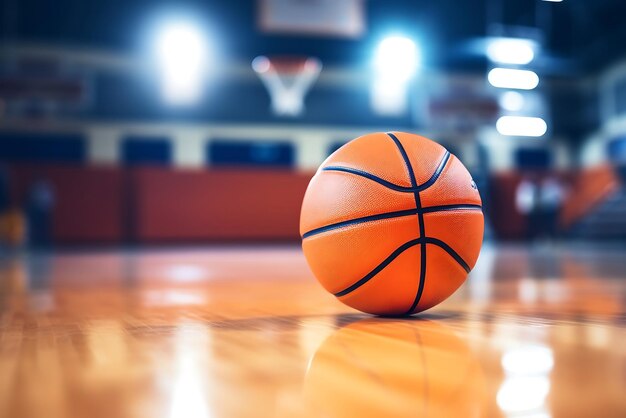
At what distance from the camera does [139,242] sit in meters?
10.5

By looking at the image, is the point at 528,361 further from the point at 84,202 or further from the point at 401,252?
the point at 84,202

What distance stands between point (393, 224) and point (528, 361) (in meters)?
0.53

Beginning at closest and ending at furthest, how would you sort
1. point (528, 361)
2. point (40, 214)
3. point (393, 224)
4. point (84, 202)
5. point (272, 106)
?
point (528, 361) < point (393, 224) < point (40, 214) < point (84, 202) < point (272, 106)

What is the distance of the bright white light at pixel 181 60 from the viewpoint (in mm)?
10828

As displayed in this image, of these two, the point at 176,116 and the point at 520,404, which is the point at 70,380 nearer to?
the point at 520,404

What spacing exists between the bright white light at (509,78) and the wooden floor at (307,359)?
40.3ft

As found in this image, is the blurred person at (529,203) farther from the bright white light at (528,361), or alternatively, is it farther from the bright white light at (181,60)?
the bright white light at (528,361)

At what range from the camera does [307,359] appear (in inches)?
43.3

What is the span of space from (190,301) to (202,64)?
10.9 m

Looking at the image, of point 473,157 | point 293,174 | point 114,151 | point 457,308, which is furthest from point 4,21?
point 457,308

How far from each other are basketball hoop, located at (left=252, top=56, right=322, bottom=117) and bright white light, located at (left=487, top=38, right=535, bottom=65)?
376 cm

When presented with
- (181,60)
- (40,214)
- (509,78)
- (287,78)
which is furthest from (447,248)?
(509,78)

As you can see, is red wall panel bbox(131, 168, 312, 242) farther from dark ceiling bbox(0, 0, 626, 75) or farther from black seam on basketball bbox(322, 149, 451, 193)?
black seam on basketball bbox(322, 149, 451, 193)

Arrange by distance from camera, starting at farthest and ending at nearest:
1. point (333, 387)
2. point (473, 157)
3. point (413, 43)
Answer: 1. point (473, 157)
2. point (413, 43)
3. point (333, 387)
